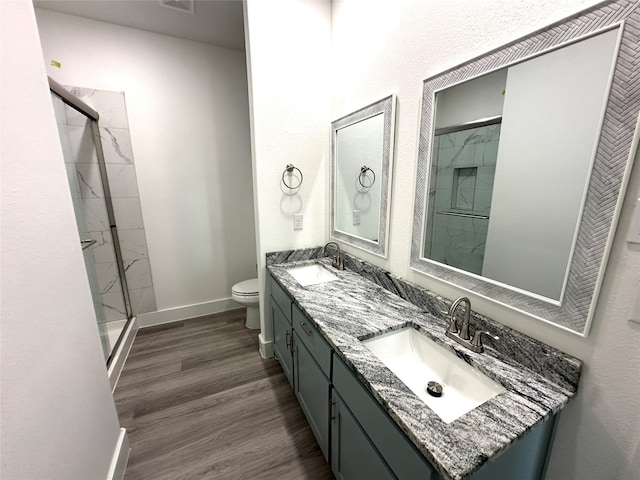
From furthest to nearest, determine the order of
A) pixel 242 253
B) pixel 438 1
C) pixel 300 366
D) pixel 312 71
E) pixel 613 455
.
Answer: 1. pixel 242 253
2. pixel 312 71
3. pixel 300 366
4. pixel 438 1
5. pixel 613 455

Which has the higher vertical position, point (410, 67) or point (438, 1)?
point (438, 1)

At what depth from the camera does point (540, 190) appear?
85cm

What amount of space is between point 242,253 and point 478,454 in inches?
104

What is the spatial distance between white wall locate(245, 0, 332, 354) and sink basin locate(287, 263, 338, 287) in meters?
0.21

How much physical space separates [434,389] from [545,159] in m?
0.87

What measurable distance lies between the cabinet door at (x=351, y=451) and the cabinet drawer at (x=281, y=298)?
59 centimetres

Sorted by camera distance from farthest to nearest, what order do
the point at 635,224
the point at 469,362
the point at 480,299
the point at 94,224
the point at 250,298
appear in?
the point at 250,298 < the point at 94,224 < the point at 480,299 < the point at 469,362 < the point at 635,224

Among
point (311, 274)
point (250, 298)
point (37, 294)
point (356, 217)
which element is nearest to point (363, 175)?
point (356, 217)

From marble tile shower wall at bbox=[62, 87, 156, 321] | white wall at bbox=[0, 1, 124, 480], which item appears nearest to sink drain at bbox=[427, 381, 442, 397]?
white wall at bbox=[0, 1, 124, 480]

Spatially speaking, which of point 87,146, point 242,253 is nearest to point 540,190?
point 242,253

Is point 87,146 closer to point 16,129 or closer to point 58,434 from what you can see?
point 16,129

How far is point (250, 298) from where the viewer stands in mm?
2338

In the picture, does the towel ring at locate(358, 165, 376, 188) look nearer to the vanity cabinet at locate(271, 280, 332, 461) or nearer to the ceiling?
the vanity cabinet at locate(271, 280, 332, 461)

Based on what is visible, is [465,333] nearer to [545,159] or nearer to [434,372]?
[434,372]
